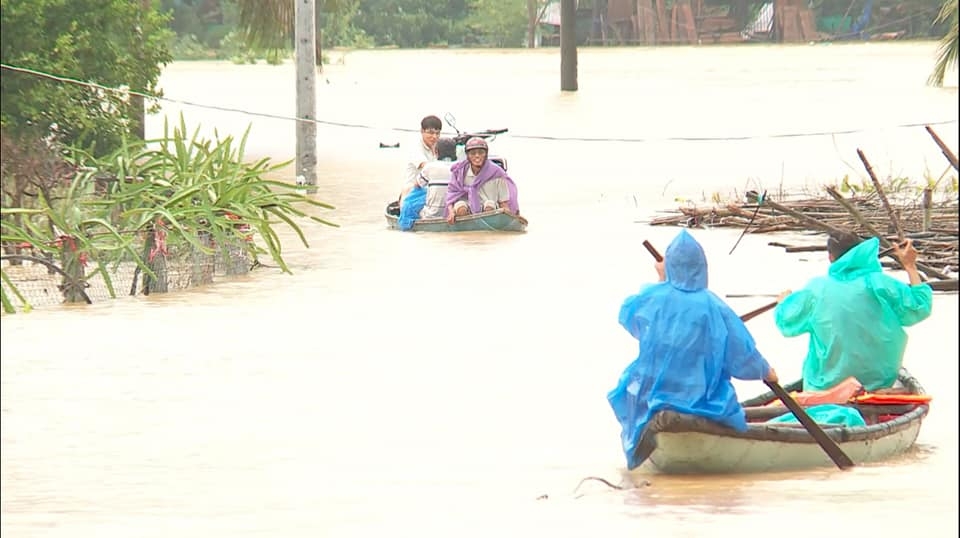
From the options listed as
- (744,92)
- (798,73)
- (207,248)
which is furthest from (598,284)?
(798,73)

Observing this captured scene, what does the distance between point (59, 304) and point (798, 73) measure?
1902 inches

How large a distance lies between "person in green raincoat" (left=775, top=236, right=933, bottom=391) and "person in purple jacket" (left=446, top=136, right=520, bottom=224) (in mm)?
7263

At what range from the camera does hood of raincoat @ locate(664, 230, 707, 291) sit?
754cm

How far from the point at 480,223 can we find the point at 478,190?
0.36 m

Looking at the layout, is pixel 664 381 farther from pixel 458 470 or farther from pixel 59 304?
pixel 59 304

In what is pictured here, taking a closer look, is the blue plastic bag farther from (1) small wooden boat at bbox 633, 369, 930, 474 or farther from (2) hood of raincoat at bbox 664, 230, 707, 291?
(2) hood of raincoat at bbox 664, 230, 707, 291

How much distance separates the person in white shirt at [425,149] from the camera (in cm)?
1586

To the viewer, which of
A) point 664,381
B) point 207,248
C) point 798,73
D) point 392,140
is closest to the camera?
point 664,381

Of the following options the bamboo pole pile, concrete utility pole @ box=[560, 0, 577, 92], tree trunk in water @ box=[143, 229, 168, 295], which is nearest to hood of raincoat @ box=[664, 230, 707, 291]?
the bamboo pole pile

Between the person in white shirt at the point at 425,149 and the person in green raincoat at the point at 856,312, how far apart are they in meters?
7.67

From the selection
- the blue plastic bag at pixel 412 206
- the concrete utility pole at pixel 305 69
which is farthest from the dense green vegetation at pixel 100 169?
the concrete utility pole at pixel 305 69

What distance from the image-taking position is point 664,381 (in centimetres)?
772

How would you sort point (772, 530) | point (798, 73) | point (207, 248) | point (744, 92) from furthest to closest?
point (798, 73) < point (744, 92) < point (207, 248) < point (772, 530)

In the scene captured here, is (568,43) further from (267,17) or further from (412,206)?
(412,206)
